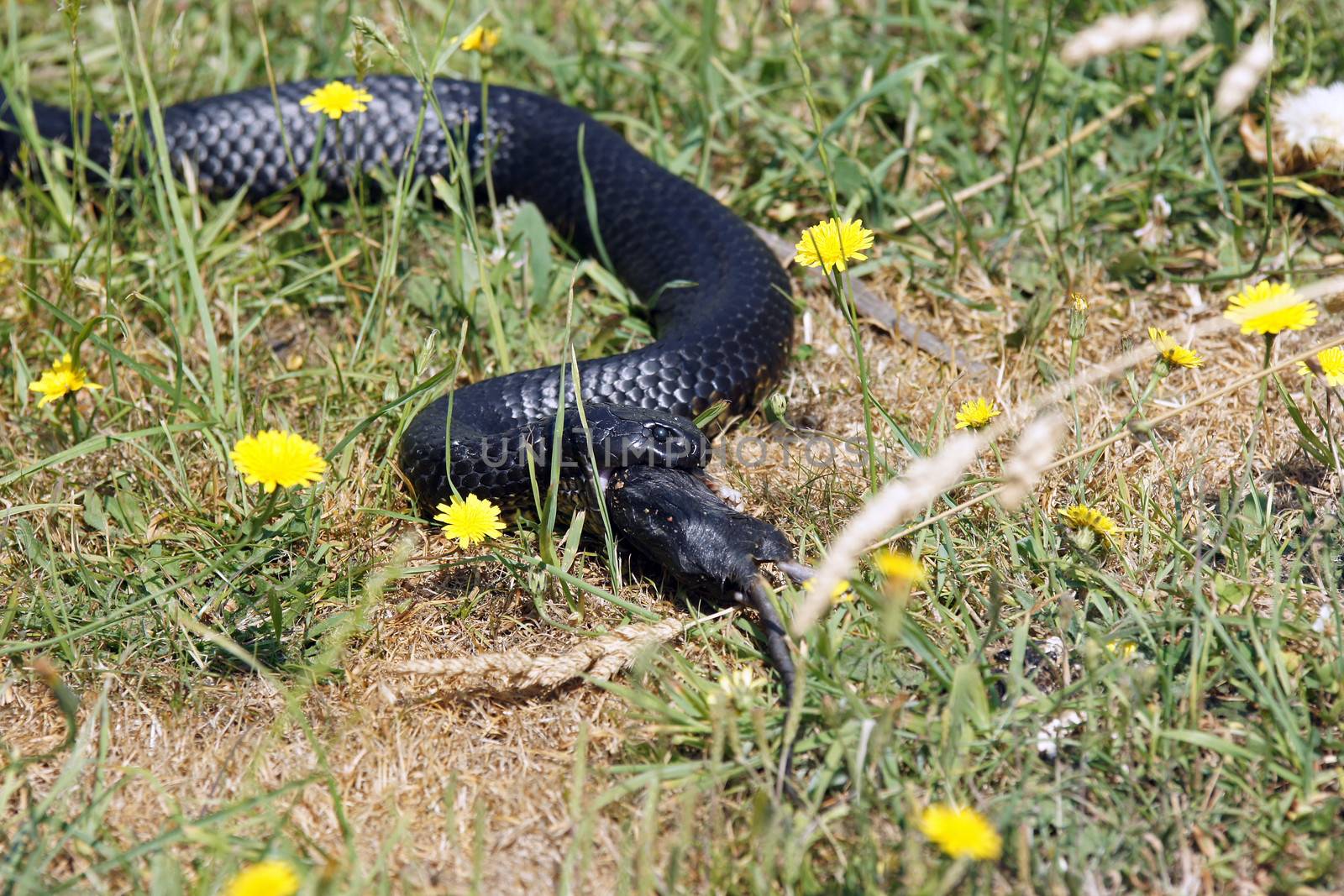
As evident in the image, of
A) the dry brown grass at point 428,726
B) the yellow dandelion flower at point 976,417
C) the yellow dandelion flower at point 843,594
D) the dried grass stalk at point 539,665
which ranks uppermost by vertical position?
the yellow dandelion flower at point 976,417

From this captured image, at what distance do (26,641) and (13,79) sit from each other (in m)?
3.03

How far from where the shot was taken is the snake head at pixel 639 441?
3064 mm

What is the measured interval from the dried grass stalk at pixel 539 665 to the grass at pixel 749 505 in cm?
5

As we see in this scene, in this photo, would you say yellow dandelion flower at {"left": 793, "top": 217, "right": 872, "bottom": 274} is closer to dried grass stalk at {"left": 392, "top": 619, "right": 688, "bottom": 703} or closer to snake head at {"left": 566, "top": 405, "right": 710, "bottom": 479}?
snake head at {"left": 566, "top": 405, "right": 710, "bottom": 479}

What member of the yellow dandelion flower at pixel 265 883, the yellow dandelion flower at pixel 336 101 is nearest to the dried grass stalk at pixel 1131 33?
the yellow dandelion flower at pixel 336 101

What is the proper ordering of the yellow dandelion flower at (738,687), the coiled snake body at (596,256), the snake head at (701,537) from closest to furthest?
the yellow dandelion flower at (738,687) → the snake head at (701,537) → the coiled snake body at (596,256)

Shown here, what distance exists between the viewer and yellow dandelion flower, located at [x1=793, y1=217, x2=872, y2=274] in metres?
2.74

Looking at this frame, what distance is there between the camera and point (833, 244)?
9.09 feet

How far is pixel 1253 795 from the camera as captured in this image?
2230mm

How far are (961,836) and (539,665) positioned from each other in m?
1.06

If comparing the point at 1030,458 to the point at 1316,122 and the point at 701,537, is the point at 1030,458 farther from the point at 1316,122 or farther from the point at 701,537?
the point at 1316,122

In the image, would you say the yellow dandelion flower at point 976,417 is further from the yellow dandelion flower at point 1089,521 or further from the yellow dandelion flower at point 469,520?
the yellow dandelion flower at point 469,520

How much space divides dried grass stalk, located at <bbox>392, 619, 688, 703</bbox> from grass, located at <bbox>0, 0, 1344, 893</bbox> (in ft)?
0.16

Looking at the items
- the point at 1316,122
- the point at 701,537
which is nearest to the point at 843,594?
the point at 701,537
